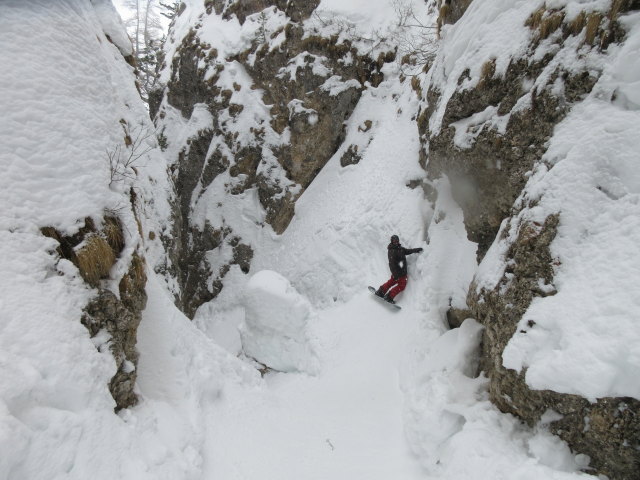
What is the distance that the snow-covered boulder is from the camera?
346 inches

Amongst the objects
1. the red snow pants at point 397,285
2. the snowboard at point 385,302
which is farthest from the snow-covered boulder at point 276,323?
the red snow pants at point 397,285

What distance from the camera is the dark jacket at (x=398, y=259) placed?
8.54 meters

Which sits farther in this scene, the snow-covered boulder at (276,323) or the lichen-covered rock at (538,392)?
the snow-covered boulder at (276,323)

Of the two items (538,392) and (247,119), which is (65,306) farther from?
(247,119)

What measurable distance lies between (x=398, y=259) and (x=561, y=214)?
4.44 metres

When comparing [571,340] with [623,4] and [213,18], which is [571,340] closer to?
[623,4]

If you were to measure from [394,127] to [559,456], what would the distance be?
1095cm

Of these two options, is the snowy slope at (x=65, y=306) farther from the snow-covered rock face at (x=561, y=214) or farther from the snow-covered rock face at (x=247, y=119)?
the snow-covered rock face at (x=247, y=119)

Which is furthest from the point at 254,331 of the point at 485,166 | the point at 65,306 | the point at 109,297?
the point at 485,166

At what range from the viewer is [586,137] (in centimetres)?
430

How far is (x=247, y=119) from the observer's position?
16.5 meters

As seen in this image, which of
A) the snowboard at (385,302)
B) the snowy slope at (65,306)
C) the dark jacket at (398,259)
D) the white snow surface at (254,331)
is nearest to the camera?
the snowy slope at (65,306)

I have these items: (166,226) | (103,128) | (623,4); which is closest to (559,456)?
(623,4)

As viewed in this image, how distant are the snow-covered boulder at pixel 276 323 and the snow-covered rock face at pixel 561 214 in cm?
461
